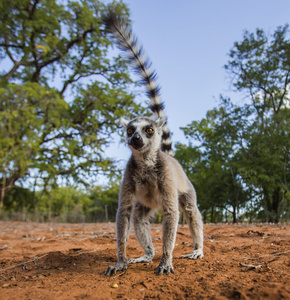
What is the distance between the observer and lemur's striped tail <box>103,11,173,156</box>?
380cm

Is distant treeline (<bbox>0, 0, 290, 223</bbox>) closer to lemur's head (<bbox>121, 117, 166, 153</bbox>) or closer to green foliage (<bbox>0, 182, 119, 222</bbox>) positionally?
green foliage (<bbox>0, 182, 119, 222</bbox>)

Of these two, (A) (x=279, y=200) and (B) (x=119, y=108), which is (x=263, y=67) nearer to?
(A) (x=279, y=200)

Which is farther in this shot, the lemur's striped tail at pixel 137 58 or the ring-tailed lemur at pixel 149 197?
the lemur's striped tail at pixel 137 58

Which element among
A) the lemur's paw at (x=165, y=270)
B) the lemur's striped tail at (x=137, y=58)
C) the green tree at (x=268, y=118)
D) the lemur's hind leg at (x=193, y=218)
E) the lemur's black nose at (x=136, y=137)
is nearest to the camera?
the lemur's paw at (x=165, y=270)

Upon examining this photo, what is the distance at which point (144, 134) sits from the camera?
306 cm

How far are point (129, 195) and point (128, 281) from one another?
0.88 m

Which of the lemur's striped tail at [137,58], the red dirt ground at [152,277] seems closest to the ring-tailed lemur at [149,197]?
the red dirt ground at [152,277]

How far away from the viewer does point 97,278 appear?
7.79ft

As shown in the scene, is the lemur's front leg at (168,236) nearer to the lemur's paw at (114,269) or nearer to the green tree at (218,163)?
the lemur's paw at (114,269)

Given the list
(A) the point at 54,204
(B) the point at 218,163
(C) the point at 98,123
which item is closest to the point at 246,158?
(B) the point at 218,163

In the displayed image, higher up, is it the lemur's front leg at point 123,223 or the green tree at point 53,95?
the green tree at point 53,95

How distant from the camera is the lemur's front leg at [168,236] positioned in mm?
2448

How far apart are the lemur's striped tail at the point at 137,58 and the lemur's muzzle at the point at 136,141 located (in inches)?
41.9

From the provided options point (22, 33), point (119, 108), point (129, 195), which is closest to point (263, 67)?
point (119, 108)
